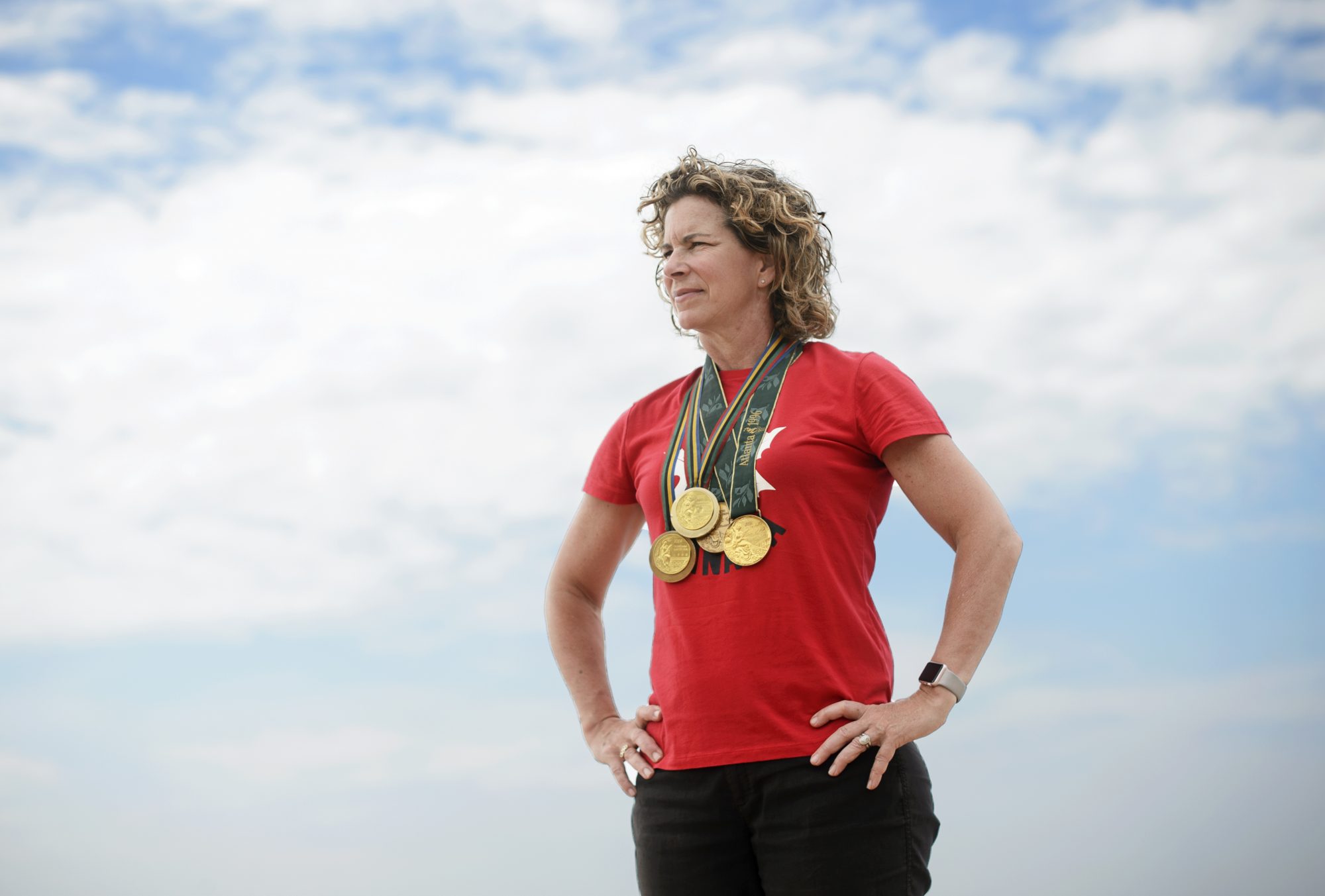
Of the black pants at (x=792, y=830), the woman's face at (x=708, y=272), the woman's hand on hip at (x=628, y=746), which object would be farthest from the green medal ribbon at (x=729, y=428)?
the black pants at (x=792, y=830)

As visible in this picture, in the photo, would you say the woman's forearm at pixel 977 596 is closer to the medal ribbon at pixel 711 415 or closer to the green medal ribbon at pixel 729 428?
the green medal ribbon at pixel 729 428

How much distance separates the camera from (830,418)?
2367mm

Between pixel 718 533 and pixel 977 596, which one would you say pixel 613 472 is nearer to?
pixel 718 533

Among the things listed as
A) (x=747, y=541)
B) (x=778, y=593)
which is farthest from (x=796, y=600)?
(x=747, y=541)

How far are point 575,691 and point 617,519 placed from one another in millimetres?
420

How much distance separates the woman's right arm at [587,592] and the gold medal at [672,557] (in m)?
0.42

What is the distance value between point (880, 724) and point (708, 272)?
106 centimetres

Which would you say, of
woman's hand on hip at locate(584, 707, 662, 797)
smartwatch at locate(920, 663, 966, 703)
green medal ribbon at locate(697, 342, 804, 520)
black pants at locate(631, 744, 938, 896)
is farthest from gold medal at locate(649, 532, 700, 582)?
smartwatch at locate(920, 663, 966, 703)

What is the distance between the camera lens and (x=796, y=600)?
2.24 meters

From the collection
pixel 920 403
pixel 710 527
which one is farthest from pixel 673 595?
pixel 920 403

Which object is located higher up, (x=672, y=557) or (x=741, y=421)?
(x=741, y=421)

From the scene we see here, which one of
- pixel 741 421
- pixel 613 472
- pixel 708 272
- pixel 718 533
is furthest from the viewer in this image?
pixel 613 472

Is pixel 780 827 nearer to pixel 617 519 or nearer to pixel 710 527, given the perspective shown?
pixel 710 527

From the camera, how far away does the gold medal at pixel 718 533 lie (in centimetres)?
233
